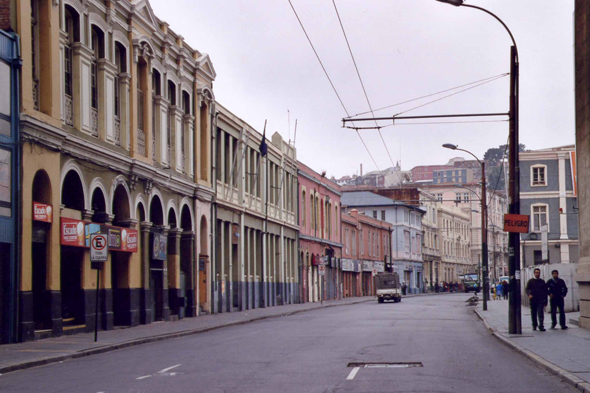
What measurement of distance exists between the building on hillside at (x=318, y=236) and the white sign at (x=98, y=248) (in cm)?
3514

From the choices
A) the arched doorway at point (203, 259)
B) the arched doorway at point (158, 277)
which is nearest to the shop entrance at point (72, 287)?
the arched doorway at point (158, 277)

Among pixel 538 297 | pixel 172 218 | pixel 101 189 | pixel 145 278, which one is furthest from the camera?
pixel 172 218

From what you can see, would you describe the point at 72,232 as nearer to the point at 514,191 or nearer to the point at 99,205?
the point at 99,205

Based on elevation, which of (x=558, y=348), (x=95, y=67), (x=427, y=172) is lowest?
(x=558, y=348)

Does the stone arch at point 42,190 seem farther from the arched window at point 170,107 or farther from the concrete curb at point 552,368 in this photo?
the concrete curb at point 552,368

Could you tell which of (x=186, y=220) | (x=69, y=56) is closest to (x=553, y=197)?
(x=186, y=220)

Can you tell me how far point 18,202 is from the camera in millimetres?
21609

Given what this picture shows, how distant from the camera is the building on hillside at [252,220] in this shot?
138 feet

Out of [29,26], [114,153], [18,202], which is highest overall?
[29,26]

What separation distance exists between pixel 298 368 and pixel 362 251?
69254 mm

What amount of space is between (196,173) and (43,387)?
84.0 feet

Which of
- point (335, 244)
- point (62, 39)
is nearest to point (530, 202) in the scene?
point (335, 244)

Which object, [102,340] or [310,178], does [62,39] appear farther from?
[310,178]

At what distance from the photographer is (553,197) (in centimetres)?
6781
